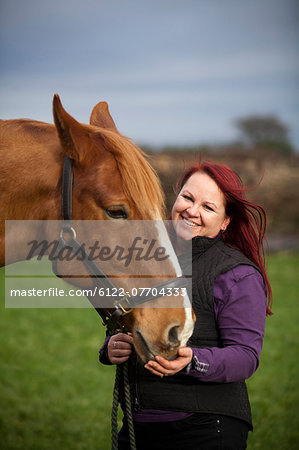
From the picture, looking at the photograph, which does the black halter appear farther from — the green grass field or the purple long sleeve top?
the green grass field

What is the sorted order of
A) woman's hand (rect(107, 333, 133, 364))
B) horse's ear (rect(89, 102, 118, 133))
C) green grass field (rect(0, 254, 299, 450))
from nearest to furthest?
woman's hand (rect(107, 333, 133, 364)), horse's ear (rect(89, 102, 118, 133)), green grass field (rect(0, 254, 299, 450))

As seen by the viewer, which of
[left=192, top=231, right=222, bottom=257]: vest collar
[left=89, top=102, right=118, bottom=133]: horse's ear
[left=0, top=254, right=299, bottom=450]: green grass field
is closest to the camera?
[left=192, top=231, right=222, bottom=257]: vest collar

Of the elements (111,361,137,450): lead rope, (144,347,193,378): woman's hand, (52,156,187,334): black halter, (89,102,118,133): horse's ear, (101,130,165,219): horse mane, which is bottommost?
(111,361,137,450): lead rope

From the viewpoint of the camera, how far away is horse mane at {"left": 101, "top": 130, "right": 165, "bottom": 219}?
5.81 ft

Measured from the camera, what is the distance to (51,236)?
1924mm

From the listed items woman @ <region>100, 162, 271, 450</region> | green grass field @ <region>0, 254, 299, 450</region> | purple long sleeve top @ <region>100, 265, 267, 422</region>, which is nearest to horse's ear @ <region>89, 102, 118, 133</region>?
woman @ <region>100, 162, 271, 450</region>

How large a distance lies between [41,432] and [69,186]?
11.0ft

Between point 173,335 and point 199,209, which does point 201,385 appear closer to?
Result: point 173,335

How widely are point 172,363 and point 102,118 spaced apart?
1364mm

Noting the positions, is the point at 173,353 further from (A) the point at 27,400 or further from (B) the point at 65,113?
(A) the point at 27,400

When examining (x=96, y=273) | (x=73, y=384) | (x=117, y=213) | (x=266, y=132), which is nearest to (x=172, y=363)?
(x=96, y=273)

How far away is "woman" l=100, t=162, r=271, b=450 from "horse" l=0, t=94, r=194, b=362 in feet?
0.44

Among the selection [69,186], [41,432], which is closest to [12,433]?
[41,432]

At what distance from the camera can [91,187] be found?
1.79 m
